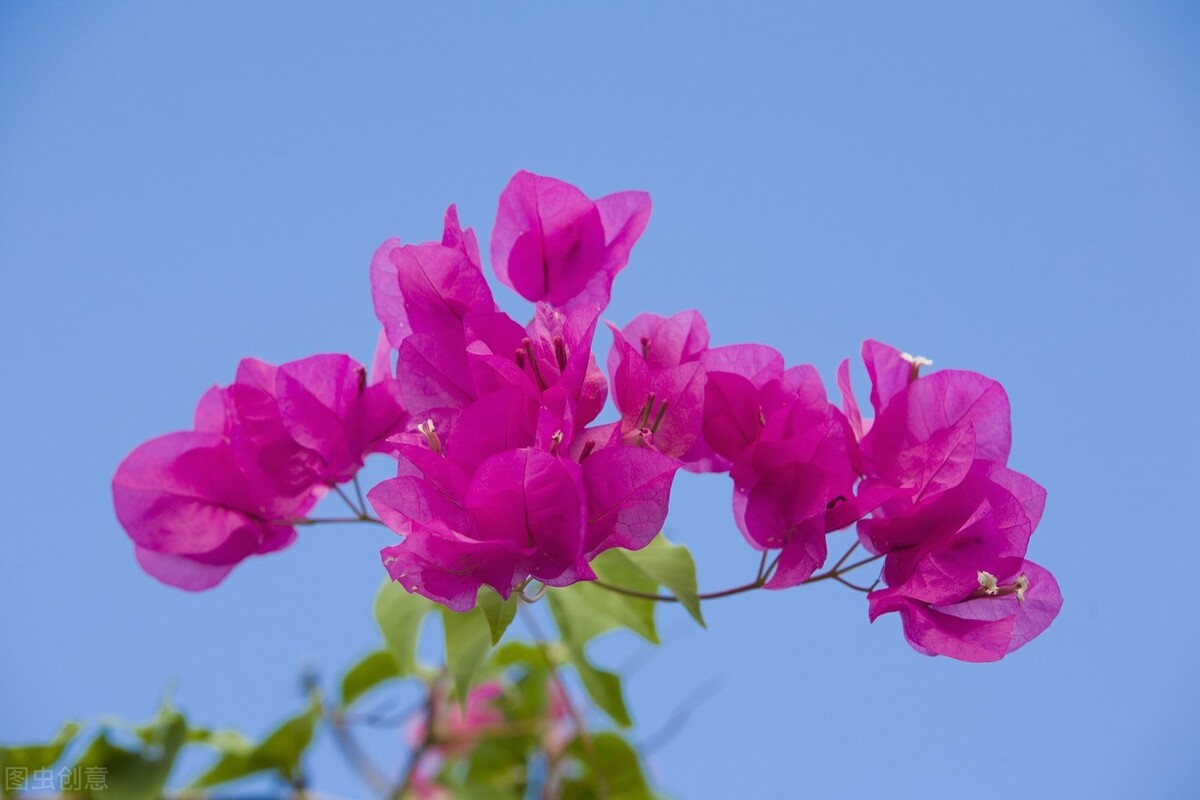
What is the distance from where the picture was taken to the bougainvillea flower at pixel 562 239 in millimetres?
936

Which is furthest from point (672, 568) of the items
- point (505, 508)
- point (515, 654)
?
point (515, 654)

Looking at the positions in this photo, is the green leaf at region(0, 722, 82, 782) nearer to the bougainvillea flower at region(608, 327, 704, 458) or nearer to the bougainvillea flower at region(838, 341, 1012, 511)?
the bougainvillea flower at region(608, 327, 704, 458)

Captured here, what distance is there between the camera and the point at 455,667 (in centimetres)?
102

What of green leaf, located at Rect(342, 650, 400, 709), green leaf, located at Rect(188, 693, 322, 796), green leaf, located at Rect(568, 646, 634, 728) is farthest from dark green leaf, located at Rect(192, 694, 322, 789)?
green leaf, located at Rect(568, 646, 634, 728)

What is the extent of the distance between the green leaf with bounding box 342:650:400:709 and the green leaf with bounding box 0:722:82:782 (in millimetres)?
482

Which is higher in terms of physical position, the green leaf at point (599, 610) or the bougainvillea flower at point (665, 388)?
the bougainvillea flower at point (665, 388)

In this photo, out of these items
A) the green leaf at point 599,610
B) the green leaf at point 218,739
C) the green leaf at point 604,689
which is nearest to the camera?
the green leaf at point 599,610

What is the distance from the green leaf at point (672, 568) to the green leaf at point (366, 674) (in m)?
0.84

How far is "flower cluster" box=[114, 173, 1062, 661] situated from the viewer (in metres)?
0.76

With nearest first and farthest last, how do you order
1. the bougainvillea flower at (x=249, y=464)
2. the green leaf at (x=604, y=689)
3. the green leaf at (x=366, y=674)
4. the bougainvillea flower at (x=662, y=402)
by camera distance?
the bougainvillea flower at (x=662, y=402)
the bougainvillea flower at (x=249, y=464)
the green leaf at (x=604, y=689)
the green leaf at (x=366, y=674)

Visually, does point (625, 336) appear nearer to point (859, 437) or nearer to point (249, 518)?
point (859, 437)

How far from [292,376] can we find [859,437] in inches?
20.3

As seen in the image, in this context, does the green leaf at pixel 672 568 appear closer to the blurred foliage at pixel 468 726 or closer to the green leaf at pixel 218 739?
the blurred foliage at pixel 468 726

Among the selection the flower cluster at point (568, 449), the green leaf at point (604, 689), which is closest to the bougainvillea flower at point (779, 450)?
the flower cluster at point (568, 449)
